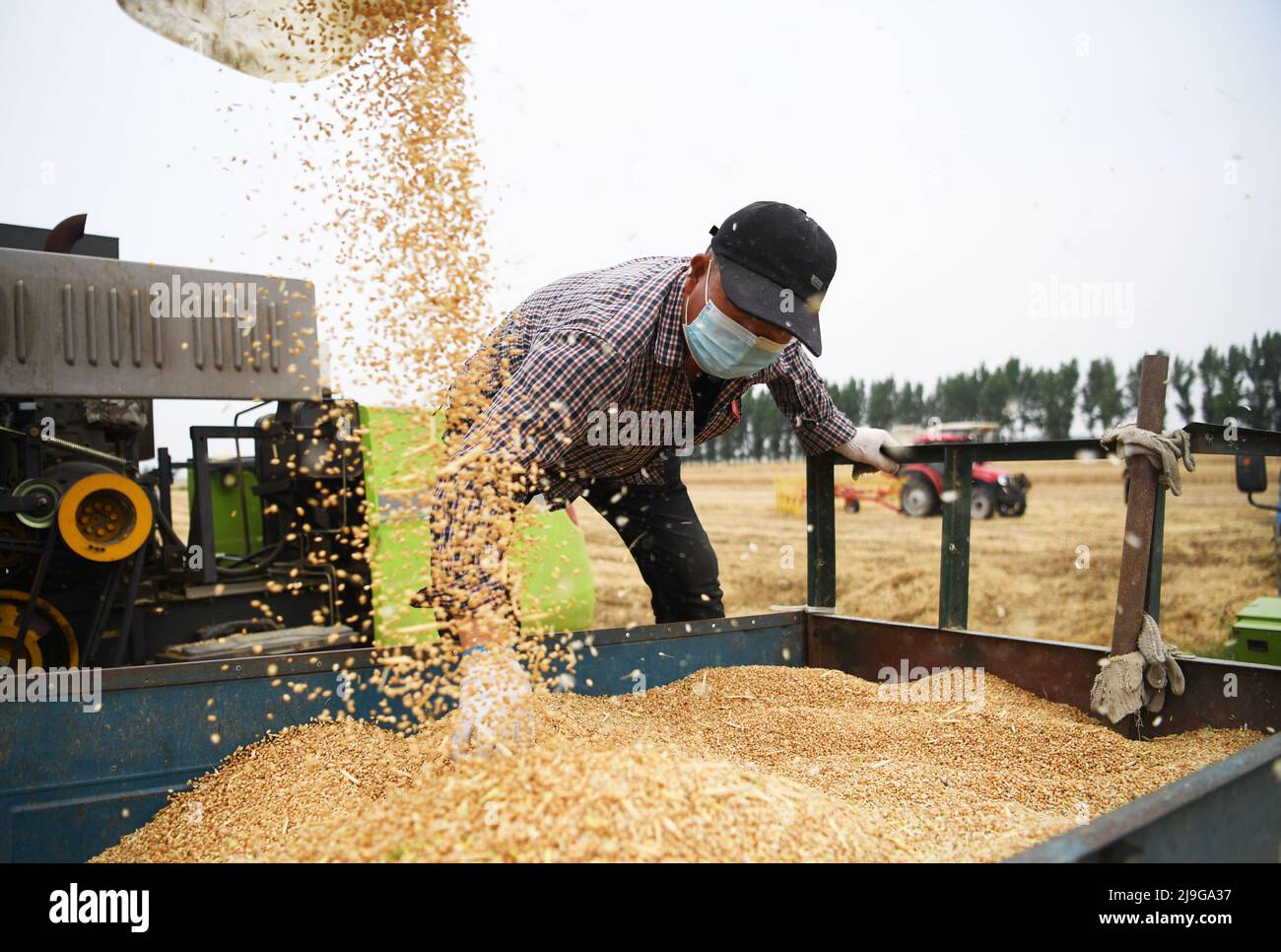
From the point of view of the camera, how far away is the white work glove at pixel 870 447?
8.97 feet

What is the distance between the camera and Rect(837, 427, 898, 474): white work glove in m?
2.73

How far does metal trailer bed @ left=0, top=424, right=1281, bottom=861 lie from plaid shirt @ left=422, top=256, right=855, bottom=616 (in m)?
0.41

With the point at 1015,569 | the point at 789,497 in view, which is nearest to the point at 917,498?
the point at 789,497

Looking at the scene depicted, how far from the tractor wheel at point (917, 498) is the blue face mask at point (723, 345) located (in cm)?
1180

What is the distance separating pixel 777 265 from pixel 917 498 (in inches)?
486

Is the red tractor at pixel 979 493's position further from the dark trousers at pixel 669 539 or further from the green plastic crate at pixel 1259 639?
the dark trousers at pixel 669 539

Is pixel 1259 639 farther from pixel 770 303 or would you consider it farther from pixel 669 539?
pixel 770 303

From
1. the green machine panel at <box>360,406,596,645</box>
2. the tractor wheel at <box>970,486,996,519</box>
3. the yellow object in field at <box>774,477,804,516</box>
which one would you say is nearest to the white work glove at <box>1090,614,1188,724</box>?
the green machine panel at <box>360,406,596,645</box>

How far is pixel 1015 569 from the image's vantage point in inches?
332

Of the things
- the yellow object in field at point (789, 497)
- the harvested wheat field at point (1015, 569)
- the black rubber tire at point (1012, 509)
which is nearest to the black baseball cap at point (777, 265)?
the harvested wheat field at point (1015, 569)

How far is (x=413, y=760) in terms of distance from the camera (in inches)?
72.6

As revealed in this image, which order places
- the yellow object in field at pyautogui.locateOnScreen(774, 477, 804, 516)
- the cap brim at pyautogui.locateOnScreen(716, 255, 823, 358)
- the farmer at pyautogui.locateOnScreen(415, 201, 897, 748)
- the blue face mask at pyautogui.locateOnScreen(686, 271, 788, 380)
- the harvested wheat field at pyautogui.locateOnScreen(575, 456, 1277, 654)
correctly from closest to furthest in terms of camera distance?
1. the farmer at pyautogui.locateOnScreen(415, 201, 897, 748)
2. the cap brim at pyautogui.locateOnScreen(716, 255, 823, 358)
3. the blue face mask at pyautogui.locateOnScreen(686, 271, 788, 380)
4. the harvested wheat field at pyautogui.locateOnScreen(575, 456, 1277, 654)
5. the yellow object in field at pyautogui.locateOnScreen(774, 477, 804, 516)

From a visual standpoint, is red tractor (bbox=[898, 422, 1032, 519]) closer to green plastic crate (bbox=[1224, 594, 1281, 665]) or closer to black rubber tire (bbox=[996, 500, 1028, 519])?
black rubber tire (bbox=[996, 500, 1028, 519])
